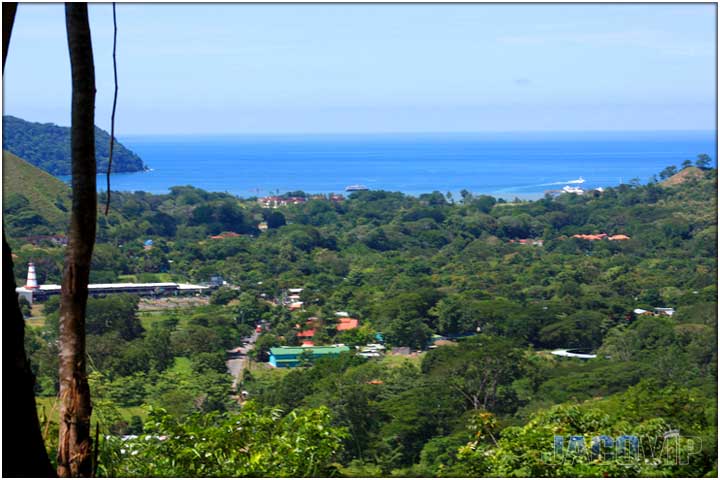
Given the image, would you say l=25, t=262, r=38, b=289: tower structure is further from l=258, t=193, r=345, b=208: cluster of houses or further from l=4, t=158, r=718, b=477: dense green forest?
l=258, t=193, r=345, b=208: cluster of houses

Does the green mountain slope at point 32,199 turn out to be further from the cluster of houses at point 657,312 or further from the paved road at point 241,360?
the cluster of houses at point 657,312

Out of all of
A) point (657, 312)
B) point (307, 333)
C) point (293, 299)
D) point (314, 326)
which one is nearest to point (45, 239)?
point (293, 299)

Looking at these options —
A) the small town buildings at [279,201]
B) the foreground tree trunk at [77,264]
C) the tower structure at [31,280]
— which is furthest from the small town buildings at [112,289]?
the foreground tree trunk at [77,264]

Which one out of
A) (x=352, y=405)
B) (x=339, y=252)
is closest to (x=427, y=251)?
(x=339, y=252)

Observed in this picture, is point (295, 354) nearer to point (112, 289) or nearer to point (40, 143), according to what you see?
point (112, 289)

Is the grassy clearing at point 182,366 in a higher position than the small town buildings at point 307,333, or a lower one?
lower

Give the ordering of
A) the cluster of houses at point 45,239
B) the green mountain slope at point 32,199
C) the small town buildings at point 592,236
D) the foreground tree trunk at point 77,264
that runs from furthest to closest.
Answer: the small town buildings at point 592,236
the green mountain slope at point 32,199
the cluster of houses at point 45,239
the foreground tree trunk at point 77,264

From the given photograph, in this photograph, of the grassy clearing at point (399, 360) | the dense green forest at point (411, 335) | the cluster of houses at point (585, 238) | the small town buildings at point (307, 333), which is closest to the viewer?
the dense green forest at point (411, 335)
